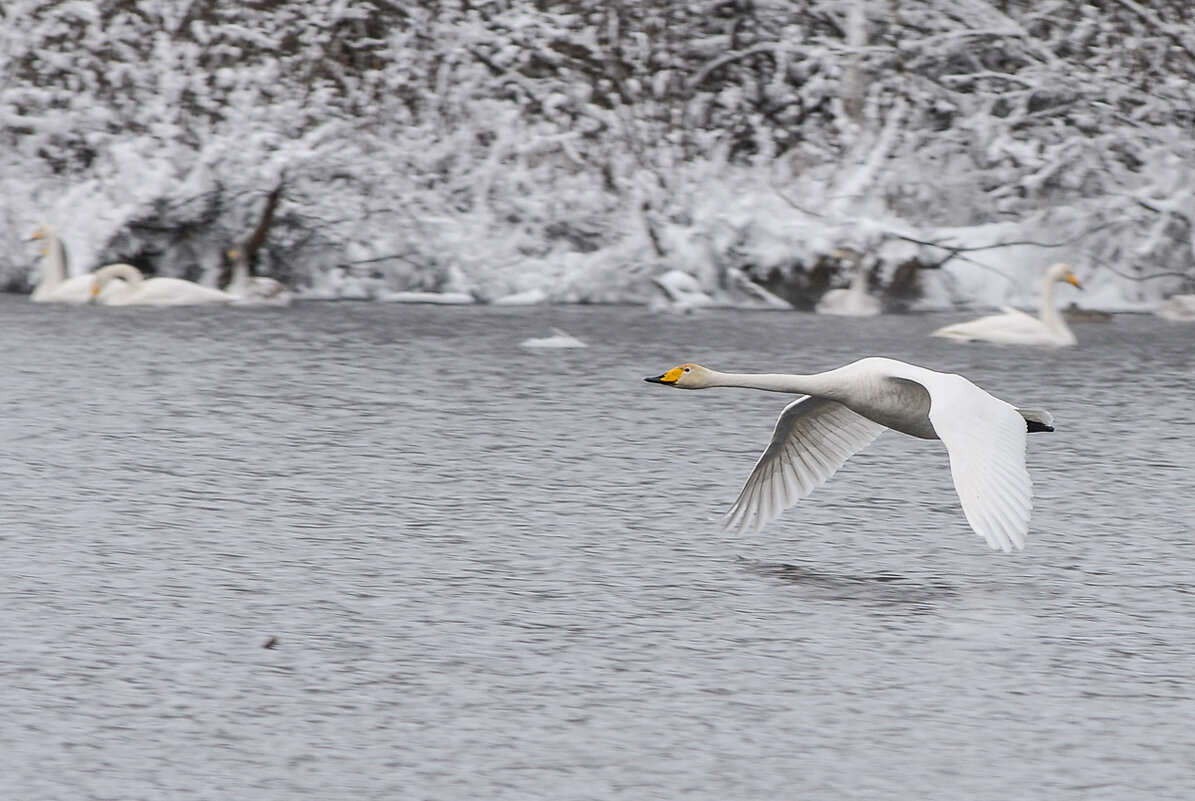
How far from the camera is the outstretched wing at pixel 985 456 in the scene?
6.77 metres

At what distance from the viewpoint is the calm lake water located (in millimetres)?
5430

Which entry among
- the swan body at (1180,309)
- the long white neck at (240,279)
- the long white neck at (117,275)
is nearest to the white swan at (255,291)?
the long white neck at (240,279)

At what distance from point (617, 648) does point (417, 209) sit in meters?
15.5

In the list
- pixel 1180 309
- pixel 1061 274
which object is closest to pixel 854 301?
pixel 1061 274

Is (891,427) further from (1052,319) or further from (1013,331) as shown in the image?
(1052,319)

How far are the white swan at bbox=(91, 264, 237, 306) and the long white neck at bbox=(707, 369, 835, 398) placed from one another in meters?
11.2

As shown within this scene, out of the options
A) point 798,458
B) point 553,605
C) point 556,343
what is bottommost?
point 556,343

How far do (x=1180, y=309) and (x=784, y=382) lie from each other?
39.7 feet

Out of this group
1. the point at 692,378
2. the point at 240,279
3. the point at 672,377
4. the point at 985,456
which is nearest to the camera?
the point at 985,456

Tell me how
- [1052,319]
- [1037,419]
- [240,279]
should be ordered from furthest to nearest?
[240,279]
[1052,319]
[1037,419]

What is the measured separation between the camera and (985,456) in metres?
7.06

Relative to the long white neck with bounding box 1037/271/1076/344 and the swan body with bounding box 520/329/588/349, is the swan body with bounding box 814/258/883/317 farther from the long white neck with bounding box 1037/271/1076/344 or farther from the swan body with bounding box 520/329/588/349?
the swan body with bounding box 520/329/588/349

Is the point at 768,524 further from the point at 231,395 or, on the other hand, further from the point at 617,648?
the point at 231,395

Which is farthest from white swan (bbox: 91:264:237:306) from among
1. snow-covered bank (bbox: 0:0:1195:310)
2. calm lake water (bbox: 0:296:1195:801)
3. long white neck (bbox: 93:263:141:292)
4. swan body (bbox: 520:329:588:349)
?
calm lake water (bbox: 0:296:1195:801)
